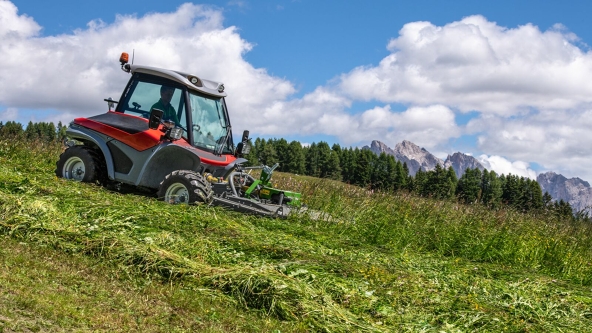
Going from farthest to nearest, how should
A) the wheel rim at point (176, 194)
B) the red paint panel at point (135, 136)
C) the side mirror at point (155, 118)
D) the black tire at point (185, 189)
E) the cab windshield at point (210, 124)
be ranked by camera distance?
the cab windshield at point (210, 124) → the red paint panel at point (135, 136) → the side mirror at point (155, 118) → the wheel rim at point (176, 194) → the black tire at point (185, 189)

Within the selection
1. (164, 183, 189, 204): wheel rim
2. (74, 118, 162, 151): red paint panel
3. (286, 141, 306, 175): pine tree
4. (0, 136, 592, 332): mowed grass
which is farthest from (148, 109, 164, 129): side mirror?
(286, 141, 306, 175): pine tree

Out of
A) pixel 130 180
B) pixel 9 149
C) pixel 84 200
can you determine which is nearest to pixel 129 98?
pixel 130 180

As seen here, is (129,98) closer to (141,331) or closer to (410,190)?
(410,190)

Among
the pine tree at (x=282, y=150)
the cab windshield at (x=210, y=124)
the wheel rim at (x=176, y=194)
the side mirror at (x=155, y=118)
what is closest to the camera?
the wheel rim at (x=176, y=194)

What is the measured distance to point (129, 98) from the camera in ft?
37.1

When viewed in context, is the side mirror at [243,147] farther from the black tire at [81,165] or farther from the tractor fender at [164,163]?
the black tire at [81,165]

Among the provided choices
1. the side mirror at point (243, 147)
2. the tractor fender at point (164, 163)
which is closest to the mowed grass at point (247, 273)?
the tractor fender at point (164, 163)

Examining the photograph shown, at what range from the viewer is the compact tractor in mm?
9922

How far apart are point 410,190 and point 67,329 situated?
34.3 feet

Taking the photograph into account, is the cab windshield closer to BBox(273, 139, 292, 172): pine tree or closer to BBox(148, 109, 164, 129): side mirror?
BBox(148, 109, 164, 129): side mirror

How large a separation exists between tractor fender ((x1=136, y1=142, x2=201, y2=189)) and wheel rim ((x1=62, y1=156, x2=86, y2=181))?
1.29m

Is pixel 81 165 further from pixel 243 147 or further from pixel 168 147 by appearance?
pixel 243 147

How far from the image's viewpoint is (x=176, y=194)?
970 centimetres

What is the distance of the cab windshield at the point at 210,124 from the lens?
10805 mm
